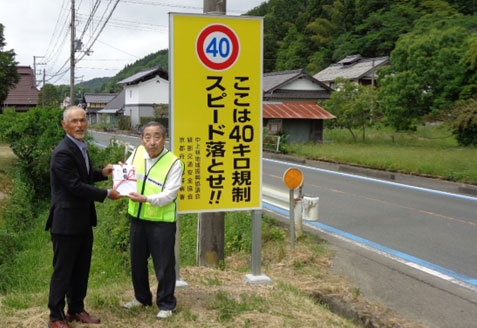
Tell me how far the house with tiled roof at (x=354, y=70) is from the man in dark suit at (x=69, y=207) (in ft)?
155

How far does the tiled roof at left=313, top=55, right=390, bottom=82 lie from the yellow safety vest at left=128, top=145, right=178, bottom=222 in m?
46.9

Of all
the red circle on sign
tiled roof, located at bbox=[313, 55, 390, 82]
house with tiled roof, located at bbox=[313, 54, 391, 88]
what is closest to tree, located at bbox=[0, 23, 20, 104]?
the red circle on sign

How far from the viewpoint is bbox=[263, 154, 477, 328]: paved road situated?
17.3 ft

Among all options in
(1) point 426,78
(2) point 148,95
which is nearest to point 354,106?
A: (1) point 426,78

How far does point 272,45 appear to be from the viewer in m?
66.9

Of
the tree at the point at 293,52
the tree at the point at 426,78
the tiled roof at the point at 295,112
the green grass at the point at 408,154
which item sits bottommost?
the green grass at the point at 408,154

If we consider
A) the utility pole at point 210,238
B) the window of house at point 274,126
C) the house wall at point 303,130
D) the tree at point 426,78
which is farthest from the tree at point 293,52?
the utility pole at point 210,238

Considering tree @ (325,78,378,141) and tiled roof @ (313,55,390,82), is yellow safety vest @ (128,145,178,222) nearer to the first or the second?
tree @ (325,78,378,141)

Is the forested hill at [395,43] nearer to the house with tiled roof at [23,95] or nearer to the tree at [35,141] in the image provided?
the tree at [35,141]

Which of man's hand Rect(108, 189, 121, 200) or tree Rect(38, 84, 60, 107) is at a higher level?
tree Rect(38, 84, 60, 107)

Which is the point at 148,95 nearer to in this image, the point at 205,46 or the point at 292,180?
the point at 292,180

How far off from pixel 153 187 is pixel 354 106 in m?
23.4

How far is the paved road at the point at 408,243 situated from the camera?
526 centimetres

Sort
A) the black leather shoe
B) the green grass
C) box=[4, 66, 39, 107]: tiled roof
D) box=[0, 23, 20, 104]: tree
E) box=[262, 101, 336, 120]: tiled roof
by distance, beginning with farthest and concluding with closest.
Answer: box=[4, 66, 39, 107]: tiled roof
box=[262, 101, 336, 120]: tiled roof
box=[0, 23, 20, 104]: tree
the green grass
the black leather shoe
